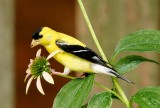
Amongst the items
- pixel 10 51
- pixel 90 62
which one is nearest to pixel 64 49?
pixel 90 62

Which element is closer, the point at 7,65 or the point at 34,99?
the point at 7,65

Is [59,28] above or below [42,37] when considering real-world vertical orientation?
below

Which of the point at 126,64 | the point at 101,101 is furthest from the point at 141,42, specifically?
the point at 101,101

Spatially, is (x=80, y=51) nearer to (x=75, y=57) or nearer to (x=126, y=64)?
(x=75, y=57)

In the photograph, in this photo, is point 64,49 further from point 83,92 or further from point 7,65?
point 7,65

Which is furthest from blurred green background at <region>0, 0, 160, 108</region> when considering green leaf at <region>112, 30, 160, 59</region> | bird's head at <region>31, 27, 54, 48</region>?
bird's head at <region>31, 27, 54, 48</region>

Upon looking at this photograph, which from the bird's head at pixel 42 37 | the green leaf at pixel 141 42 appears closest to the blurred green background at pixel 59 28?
the green leaf at pixel 141 42
